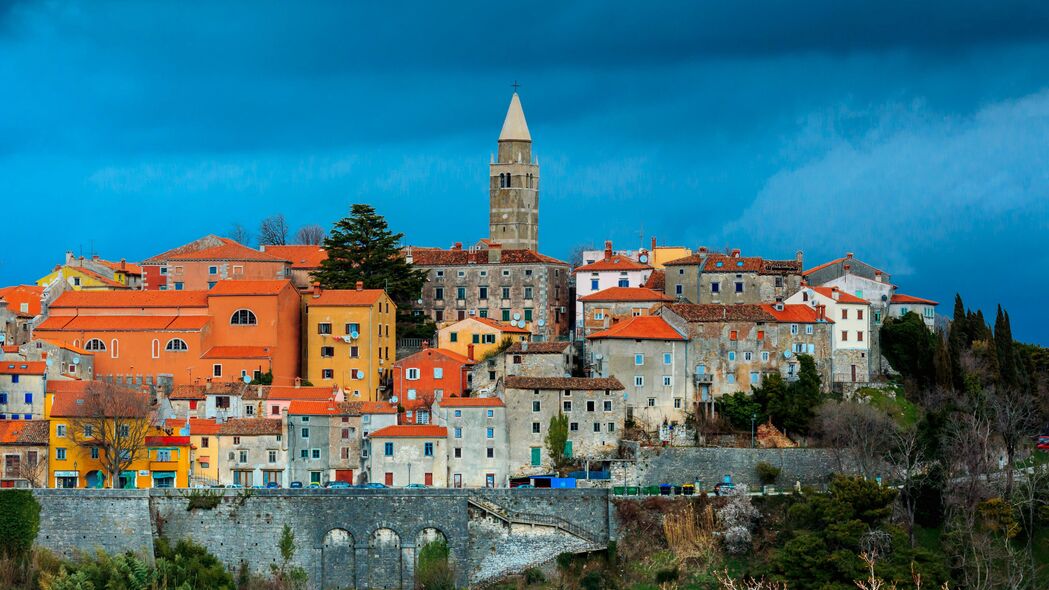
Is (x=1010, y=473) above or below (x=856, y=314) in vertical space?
below

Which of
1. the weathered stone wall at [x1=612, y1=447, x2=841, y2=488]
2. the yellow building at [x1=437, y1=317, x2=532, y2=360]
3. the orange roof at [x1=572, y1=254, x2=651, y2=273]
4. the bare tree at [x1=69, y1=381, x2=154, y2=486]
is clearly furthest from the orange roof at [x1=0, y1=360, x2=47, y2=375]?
the orange roof at [x1=572, y1=254, x2=651, y2=273]

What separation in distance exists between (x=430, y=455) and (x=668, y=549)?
974 cm

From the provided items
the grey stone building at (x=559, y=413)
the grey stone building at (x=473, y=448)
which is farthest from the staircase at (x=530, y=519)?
the grey stone building at (x=559, y=413)

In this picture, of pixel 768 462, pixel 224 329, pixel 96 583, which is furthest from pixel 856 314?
pixel 96 583

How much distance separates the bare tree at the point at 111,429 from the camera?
238 feet

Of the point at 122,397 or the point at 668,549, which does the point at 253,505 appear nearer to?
the point at 122,397

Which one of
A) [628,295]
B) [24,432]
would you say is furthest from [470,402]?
[24,432]

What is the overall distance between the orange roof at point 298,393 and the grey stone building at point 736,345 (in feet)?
45.9

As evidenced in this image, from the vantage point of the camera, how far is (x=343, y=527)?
70750 millimetres

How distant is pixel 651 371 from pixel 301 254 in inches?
819

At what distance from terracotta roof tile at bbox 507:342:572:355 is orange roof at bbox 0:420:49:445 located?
718 inches

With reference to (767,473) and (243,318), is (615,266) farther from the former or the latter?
(243,318)

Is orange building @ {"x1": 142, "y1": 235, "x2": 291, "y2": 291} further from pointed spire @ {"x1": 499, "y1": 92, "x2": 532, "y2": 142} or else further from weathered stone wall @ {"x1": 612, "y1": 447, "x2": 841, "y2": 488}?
weathered stone wall @ {"x1": 612, "y1": 447, "x2": 841, "y2": 488}

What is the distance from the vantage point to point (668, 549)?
233 ft
